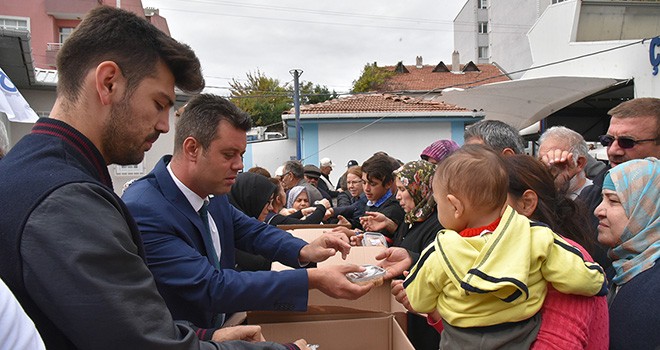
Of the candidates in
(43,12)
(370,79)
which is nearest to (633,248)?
(43,12)

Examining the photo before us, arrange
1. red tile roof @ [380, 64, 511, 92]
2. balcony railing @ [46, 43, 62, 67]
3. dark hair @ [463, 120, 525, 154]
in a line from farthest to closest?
1. red tile roof @ [380, 64, 511, 92]
2. balcony railing @ [46, 43, 62, 67]
3. dark hair @ [463, 120, 525, 154]

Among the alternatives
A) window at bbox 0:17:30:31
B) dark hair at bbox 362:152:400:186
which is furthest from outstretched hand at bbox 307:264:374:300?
window at bbox 0:17:30:31

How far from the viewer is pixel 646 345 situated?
61.0 inches

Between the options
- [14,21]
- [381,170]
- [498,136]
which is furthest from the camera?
[14,21]

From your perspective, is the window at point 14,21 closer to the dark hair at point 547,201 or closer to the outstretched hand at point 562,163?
the outstretched hand at point 562,163

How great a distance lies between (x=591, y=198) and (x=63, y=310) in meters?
2.84

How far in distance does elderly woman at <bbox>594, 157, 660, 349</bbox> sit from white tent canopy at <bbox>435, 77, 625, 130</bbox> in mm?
8793

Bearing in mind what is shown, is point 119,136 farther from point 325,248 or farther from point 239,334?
point 325,248

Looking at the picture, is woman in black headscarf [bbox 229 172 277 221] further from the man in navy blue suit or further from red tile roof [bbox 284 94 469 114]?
red tile roof [bbox 284 94 469 114]

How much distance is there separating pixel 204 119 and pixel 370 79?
2679cm

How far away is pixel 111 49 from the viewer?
118 centimetres

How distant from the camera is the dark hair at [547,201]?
67.7 inches

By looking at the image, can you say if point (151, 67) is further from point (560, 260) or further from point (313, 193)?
point (313, 193)

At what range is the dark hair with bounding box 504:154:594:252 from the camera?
1.72 m
